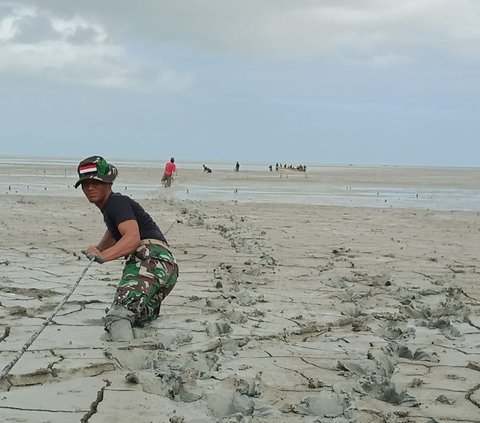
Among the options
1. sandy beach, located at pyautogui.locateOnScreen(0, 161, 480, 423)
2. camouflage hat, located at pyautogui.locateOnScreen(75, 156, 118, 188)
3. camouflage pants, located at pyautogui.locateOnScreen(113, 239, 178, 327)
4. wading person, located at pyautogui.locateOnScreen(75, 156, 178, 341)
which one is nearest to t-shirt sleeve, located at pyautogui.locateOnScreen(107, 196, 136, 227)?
wading person, located at pyautogui.locateOnScreen(75, 156, 178, 341)

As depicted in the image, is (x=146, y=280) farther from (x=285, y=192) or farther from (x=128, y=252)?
(x=285, y=192)

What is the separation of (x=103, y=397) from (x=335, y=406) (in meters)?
1.05

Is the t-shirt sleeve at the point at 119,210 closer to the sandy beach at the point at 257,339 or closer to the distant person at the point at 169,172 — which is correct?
the sandy beach at the point at 257,339

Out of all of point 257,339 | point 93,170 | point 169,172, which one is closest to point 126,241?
point 93,170

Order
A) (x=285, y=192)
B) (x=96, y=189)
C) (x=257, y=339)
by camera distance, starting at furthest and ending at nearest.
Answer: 1. (x=285, y=192)
2. (x=96, y=189)
3. (x=257, y=339)

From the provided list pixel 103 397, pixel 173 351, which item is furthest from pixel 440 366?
pixel 103 397

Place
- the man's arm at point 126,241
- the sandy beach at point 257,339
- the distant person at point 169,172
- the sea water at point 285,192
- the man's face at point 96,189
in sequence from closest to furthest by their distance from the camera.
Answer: the sandy beach at point 257,339 < the man's arm at point 126,241 < the man's face at point 96,189 < the sea water at point 285,192 < the distant person at point 169,172

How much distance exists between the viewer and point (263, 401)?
312 centimetres

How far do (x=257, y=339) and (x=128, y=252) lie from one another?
0.98 m

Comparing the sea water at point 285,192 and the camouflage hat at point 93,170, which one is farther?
the sea water at point 285,192

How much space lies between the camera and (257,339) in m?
4.25

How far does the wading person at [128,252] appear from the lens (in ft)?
13.9

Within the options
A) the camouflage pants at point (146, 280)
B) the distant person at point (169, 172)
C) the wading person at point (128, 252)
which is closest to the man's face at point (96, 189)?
the wading person at point (128, 252)

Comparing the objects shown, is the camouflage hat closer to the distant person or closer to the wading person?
the wading person
